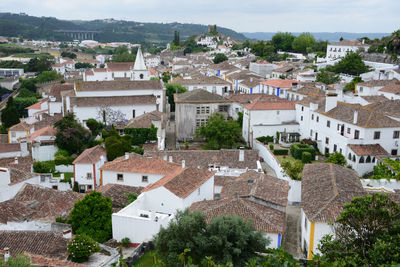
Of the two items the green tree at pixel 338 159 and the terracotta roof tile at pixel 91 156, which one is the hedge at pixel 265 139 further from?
the terracotta roof tile at pixel 91 156

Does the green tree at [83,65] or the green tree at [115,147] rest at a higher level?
the green tree at [83,65]

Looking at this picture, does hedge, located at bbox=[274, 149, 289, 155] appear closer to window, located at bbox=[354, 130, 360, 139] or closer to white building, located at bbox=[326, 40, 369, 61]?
window, located at bbox=[354, 130, 360, 139]

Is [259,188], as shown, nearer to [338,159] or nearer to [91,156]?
[338,159]

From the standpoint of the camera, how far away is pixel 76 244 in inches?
624

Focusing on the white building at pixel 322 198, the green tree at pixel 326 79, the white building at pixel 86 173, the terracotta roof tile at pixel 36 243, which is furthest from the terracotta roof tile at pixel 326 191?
the green tree at pixel 326 79

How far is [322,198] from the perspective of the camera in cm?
1988

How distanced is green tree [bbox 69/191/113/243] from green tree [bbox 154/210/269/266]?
532 centimetres

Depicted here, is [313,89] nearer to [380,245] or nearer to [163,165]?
[163,165]

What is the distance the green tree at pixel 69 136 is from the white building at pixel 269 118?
18.0m

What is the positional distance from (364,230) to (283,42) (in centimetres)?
9418

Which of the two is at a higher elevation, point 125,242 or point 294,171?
point 294,171

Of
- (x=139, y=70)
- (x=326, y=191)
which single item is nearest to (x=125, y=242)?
(x=326, y=191)

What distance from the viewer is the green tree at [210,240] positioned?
47.5 ft

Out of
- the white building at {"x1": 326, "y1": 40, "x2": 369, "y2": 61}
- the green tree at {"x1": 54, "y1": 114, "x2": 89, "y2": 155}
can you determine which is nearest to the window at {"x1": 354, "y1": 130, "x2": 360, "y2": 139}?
the green tree at {"x1": 54, "y1": 114, "x2": 89, "y2": 155}
